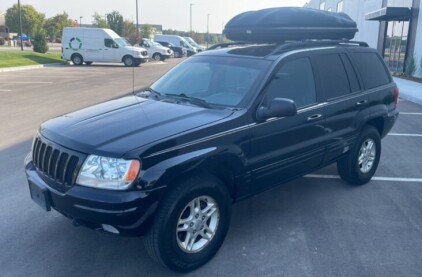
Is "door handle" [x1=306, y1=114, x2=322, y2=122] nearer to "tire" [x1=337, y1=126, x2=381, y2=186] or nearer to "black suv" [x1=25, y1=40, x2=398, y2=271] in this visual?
"black suv" [x1=25, y1=40, x2=398, y2=271]

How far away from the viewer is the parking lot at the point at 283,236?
354cm

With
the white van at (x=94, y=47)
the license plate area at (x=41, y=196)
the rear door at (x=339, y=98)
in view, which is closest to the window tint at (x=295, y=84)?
the rear door at (x=339, y=98)

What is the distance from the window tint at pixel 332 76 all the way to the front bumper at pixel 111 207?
97.4 inches

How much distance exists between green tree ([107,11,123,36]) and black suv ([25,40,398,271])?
47.9 meters

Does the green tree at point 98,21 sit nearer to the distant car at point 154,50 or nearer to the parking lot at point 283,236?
the distant car at point 154,50

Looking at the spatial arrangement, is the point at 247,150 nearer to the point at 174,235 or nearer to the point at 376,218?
the point at 174,235

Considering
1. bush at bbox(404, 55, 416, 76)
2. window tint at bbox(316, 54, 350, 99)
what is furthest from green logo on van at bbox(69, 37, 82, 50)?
window tint at bbox(316, 54, 350, 99)

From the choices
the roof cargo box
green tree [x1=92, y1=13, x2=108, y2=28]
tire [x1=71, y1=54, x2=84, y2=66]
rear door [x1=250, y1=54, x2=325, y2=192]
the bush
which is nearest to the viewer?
rear door [x1=250, y1=54, x2=325, y2=192]

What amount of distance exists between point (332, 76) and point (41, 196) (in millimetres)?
3350

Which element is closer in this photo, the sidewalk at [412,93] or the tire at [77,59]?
the sidewalk at [412,93]

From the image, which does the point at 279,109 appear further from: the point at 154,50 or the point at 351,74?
the point at 154,50

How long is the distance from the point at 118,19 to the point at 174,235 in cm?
5137

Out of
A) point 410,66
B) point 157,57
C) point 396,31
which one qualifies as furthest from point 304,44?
point 157,57

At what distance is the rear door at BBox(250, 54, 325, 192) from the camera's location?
3965mm
